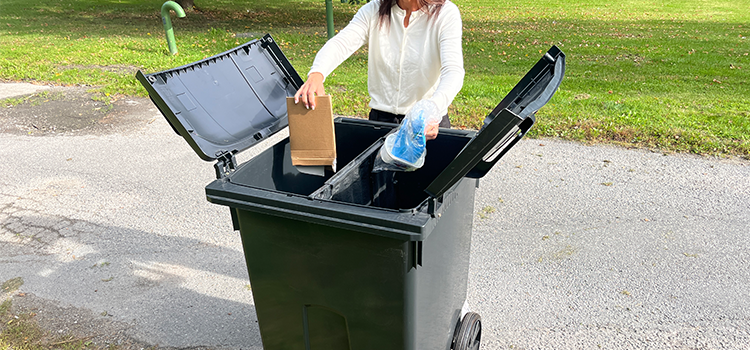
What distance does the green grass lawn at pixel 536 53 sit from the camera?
17.1 ft

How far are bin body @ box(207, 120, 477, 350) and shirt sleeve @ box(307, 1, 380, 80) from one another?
0.43 meters

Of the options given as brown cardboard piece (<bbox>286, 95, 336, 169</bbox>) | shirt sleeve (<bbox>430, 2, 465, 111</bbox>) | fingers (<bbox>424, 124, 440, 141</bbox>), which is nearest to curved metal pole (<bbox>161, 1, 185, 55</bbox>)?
shirt sleeve (<bbox>430, 2, 465, 111</bbox>)

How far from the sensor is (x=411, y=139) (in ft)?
5.67

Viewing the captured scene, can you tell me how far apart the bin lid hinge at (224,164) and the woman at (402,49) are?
449mm

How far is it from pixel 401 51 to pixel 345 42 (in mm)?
261

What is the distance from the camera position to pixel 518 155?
4.68 metres

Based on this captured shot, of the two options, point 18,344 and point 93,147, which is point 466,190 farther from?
point 93,147

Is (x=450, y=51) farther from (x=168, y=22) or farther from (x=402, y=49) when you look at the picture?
(x=168, y=22)

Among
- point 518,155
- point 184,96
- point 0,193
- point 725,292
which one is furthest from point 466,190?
point 0,193

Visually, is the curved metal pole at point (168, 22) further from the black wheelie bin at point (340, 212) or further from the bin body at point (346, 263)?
the bin body at point (346, 263)

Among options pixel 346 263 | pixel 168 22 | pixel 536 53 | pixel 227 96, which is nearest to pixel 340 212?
pixel 346 263

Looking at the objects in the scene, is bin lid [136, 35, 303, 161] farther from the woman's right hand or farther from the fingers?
the fingers

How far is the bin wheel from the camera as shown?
7.22ft

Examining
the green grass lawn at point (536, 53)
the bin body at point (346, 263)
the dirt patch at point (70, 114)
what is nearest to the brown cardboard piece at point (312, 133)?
the bin body at point (346, 263)
